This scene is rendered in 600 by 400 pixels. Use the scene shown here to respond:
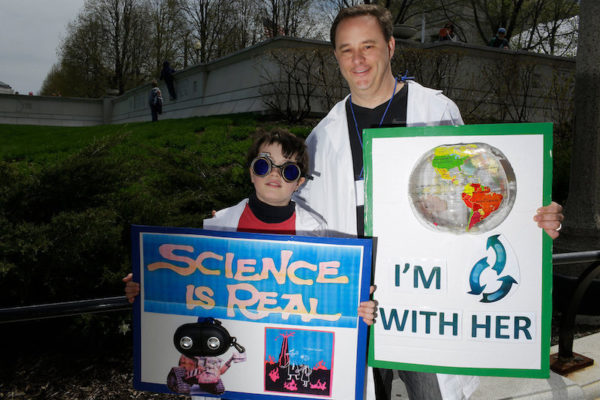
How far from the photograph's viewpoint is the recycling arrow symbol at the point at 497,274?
1700 mm

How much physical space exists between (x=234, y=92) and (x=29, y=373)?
44.7ft

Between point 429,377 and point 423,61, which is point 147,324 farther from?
point 423,61

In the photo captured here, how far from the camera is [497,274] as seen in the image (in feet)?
5.61

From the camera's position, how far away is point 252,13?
35906 millimetres

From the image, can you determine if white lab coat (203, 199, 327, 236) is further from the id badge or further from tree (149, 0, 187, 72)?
tree (149, 0, 187, 72)

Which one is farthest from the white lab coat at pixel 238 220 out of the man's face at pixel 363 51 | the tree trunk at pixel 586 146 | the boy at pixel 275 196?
the tree trunk at pixel 586 146

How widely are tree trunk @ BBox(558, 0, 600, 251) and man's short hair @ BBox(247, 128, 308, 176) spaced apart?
4425 mm

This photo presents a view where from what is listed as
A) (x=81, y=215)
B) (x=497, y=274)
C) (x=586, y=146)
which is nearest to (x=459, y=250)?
(x=497, y=274)

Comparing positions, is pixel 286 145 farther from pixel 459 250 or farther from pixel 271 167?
pixel 459 250

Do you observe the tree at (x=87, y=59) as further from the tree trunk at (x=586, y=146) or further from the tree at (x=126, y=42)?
the tree trunk at (x=586, y=146)

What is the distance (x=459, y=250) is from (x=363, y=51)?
37.9 inches

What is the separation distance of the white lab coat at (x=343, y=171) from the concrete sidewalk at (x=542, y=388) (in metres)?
0.98

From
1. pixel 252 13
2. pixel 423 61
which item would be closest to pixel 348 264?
pixel 423 61

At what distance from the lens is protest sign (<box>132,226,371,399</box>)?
1678 mm
